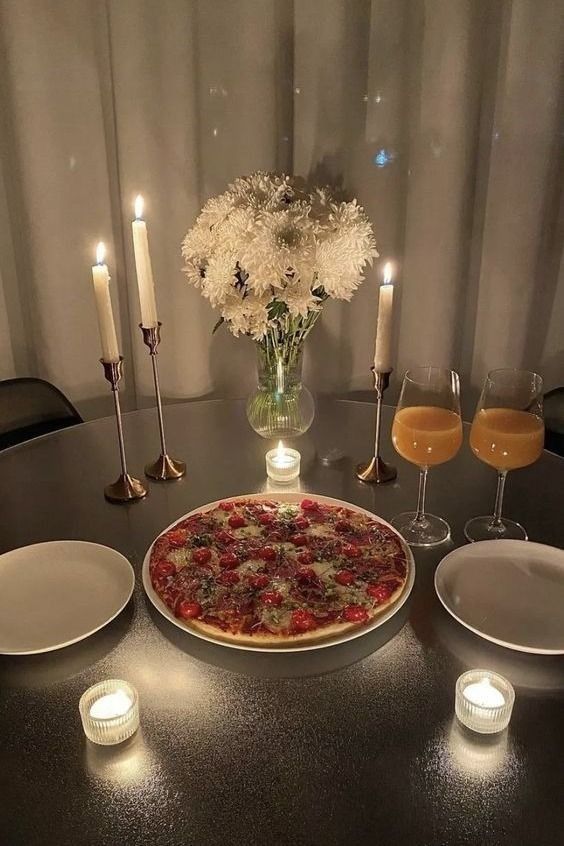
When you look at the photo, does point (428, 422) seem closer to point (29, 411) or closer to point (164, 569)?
point (164, 569)

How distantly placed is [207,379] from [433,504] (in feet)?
3.05

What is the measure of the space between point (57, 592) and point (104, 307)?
1.55 feet

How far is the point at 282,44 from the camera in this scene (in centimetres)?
180

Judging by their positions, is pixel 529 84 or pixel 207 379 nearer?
pixel 529 84

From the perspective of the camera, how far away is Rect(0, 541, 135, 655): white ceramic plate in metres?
1.01

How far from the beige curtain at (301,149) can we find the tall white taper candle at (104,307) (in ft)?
2.21

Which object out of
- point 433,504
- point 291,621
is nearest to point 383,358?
point 433,504

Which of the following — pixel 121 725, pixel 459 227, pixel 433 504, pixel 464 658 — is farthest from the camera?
pixel 459 227

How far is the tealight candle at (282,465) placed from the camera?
1.41m

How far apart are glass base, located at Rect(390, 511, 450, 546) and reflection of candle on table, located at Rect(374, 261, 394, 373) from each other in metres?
0.27

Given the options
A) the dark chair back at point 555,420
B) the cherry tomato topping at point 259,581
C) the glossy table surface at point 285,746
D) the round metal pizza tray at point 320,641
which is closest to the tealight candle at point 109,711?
the glossy table surface at point 285,746

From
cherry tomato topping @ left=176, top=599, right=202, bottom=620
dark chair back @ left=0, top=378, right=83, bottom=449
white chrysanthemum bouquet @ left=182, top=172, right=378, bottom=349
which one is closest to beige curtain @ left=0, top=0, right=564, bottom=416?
dark chair back @ left=0, top=378, right=83, bottom=449

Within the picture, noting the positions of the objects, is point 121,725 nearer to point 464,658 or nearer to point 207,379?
point 464,658

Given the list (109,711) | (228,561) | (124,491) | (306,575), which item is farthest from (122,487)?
(109,711)
